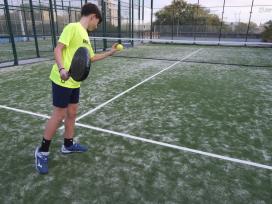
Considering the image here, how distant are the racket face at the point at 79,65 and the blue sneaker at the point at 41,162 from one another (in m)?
1.18

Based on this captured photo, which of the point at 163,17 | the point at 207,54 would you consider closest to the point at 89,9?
the point at 207,54

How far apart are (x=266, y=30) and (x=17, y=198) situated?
95.9 feet

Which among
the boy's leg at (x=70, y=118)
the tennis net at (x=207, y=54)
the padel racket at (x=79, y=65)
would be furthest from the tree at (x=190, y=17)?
the padel racket at (x=79, y=65)

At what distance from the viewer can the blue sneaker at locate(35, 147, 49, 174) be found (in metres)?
3.26

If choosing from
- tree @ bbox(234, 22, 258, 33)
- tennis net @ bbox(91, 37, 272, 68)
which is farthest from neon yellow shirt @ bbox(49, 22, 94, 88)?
tree @ bbox(234, 22, 258, 33)

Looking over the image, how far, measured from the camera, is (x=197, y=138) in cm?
433

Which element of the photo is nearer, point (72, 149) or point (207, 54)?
point (72, 149)

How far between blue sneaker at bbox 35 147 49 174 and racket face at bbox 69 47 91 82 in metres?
1.18

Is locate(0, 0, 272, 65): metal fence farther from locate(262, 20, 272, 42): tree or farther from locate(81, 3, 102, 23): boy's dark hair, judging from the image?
locate(81, 3, 102, 23): boy's dark hair

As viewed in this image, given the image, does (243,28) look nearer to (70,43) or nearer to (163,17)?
(163,17)

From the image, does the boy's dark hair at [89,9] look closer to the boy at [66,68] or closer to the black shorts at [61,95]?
the boy at [66,68]

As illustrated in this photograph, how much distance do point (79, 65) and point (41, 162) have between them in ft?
4.67

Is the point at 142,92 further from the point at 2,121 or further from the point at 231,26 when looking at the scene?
the point at 231,26

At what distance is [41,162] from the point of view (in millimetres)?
3314
